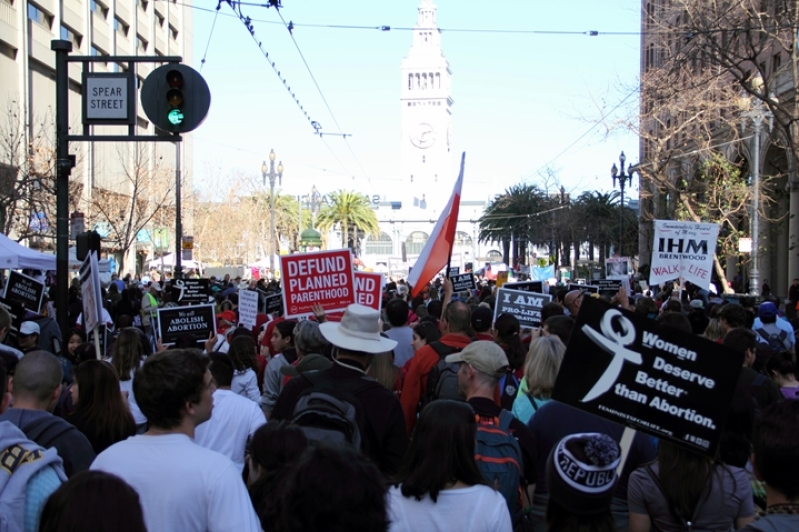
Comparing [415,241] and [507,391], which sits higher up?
[415,241]

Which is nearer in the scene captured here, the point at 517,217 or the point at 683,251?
the point at 683,251

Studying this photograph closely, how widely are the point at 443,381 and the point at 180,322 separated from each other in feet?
17.2

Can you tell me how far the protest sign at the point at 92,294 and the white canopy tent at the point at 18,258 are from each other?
594 centimetres

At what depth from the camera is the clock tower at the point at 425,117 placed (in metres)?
152

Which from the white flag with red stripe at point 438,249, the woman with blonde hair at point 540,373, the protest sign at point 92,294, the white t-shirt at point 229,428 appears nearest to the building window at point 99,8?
the white flag with red stripe at point 438,249

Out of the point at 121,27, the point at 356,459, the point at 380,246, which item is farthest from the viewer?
the point at 380,246

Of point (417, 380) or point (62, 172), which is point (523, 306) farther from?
point (62, 172)

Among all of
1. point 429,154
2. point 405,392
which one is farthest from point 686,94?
point 429,154

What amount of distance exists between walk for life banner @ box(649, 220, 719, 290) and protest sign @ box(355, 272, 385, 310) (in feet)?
18.6

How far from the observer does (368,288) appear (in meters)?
12.9

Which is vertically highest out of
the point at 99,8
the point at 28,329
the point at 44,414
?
the point at 99,8

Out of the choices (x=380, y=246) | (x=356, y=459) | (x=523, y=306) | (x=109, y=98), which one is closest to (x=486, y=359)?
(x=356, y=459)

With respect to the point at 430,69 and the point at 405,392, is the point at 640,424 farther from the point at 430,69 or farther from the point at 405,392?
the point at 430,69

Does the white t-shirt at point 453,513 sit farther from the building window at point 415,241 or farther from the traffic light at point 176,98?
the building window at point 415,241
